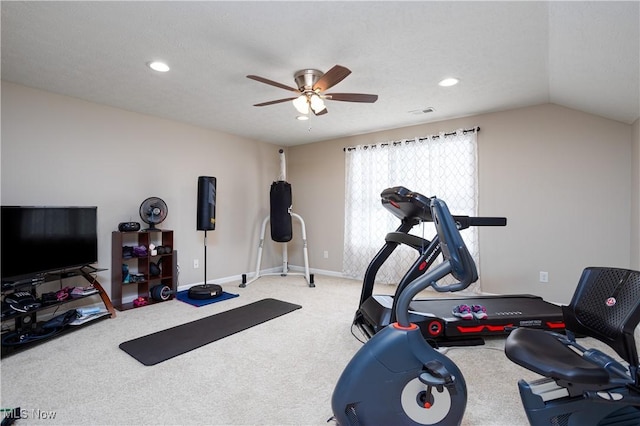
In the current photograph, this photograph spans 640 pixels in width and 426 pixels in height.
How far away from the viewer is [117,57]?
242 cm

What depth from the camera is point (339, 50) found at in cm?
229

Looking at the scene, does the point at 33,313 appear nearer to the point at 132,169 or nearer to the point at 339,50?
the point at 132,169

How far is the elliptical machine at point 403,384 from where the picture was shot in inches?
54.3

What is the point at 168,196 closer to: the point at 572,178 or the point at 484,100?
the point at 484,100

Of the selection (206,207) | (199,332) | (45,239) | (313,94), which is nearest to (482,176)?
(313,94)

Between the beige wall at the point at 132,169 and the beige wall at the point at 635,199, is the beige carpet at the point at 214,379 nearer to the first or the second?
the beige wall at the point at 132,169

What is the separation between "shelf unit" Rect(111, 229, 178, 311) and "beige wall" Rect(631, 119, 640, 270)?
4822 millimetres

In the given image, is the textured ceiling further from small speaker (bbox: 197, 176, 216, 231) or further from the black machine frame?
the black machine frame

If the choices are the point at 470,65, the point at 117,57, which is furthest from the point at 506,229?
the point at 117,57

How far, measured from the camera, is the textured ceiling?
183cm

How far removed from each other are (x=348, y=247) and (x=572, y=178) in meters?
2.91

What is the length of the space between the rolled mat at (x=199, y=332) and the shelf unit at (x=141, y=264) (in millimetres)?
1000

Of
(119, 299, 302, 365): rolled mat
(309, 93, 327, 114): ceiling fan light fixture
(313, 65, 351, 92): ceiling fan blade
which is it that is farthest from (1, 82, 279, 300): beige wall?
(313, 65, 351, 92): ceiling fan blade

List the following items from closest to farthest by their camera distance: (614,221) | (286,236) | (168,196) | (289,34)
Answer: (289,34) < (614,221) < (168,196) < (286,236)
